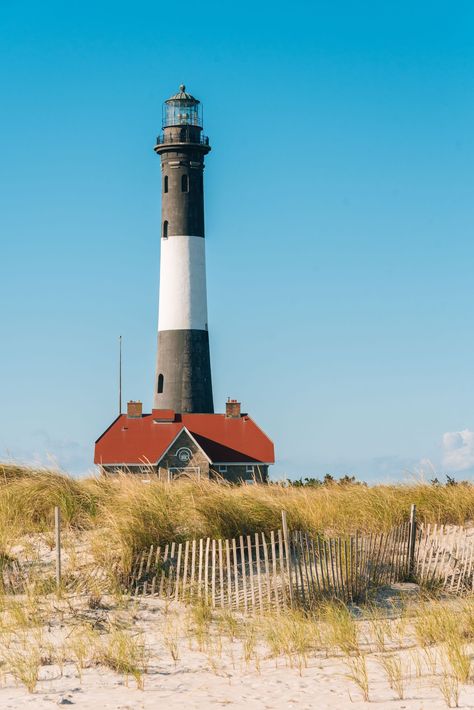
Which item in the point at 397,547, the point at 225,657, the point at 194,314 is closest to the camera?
the point at 225,657

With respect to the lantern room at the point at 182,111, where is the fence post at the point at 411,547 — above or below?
below

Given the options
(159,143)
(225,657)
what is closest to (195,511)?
(225,657)

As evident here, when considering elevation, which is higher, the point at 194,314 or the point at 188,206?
the point at 188,206

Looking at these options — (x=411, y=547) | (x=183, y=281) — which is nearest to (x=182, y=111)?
(x=183, y=281)

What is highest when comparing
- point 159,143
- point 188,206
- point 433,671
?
point 159,143

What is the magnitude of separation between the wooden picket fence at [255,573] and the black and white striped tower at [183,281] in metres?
27.1

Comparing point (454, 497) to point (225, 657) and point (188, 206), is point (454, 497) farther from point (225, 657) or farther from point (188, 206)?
point (188, 206)

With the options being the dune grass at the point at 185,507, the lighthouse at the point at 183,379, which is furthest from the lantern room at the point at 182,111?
the dune grass at the point at 185,507

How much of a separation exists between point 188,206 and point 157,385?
7.51 m

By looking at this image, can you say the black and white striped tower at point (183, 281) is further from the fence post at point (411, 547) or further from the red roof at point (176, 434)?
the fence post at point (411, 547)

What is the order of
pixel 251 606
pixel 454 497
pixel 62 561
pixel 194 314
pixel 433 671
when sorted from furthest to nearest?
pixel 194 314
pixel 454 497
pixel 62 561
pixel 251 606
pixel 433 671

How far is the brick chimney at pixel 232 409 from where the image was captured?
43.8m

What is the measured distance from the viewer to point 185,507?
15141 mm

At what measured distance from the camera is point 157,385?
43031 mm
